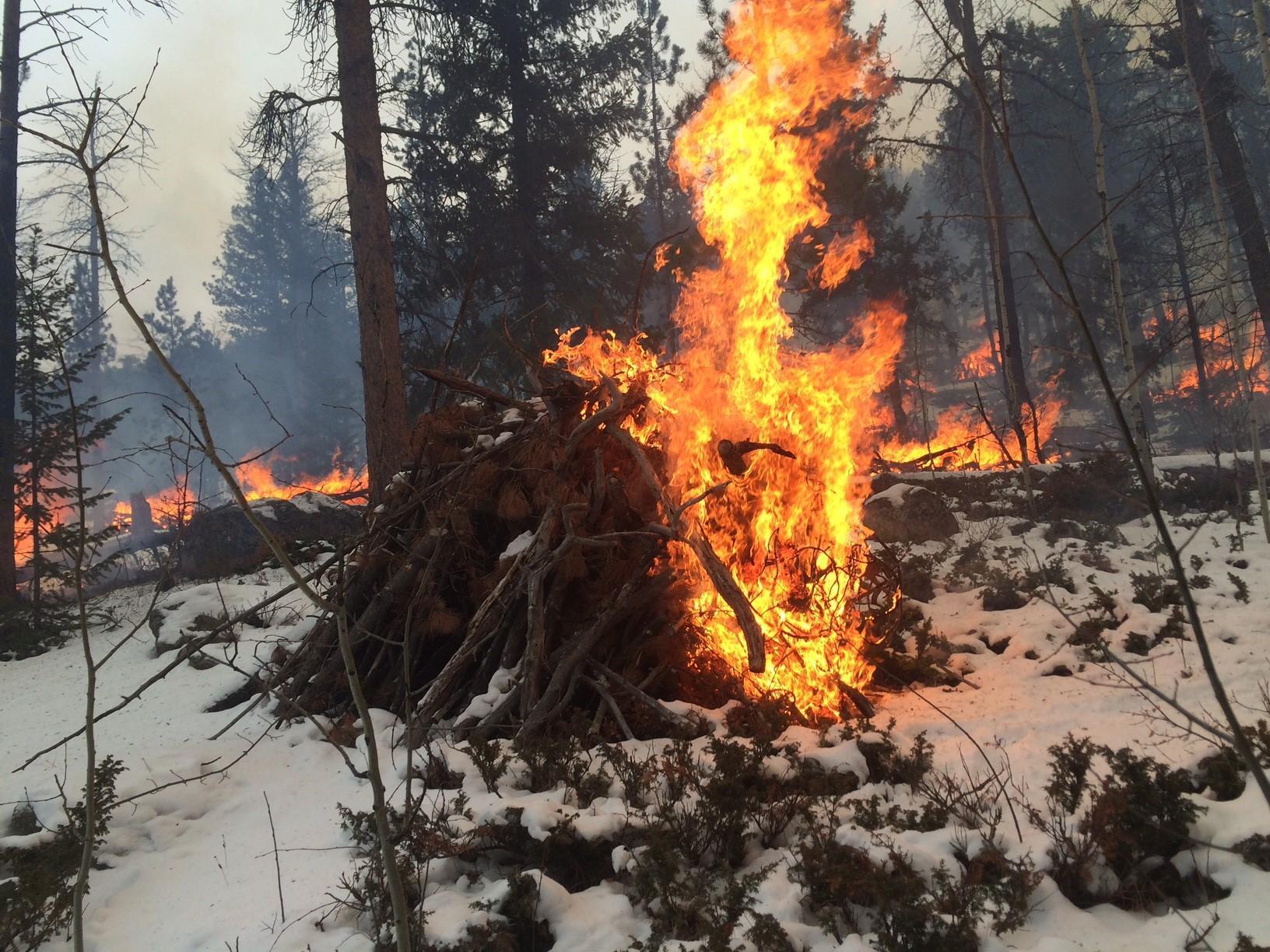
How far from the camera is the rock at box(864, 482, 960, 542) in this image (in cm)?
976

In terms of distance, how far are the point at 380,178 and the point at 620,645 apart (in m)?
7.17

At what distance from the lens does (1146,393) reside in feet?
85.9

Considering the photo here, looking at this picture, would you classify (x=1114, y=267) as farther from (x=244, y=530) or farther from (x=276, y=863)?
(x=244, y=530)

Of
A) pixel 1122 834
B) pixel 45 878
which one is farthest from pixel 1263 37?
pixel 45 878

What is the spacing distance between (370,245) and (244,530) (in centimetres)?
690

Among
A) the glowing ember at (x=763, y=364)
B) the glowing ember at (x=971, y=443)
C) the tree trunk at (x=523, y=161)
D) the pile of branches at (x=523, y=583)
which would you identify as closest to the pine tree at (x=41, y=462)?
the pile of branches at (x=523, y=583)

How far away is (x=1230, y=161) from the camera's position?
11.4 metres

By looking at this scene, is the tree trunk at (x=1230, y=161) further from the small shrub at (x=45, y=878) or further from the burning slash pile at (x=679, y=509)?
the small shrub at (x=45, y=878)

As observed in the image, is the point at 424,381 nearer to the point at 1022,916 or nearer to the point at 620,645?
the point at 620,645

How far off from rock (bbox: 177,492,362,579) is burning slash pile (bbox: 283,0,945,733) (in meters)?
6.46

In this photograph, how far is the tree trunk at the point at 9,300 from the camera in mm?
11422

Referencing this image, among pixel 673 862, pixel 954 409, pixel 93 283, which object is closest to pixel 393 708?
pixel 673 862

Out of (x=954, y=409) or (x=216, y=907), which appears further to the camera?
(x=954, y=409)

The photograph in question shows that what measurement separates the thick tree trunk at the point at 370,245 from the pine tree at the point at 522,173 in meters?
3.41
